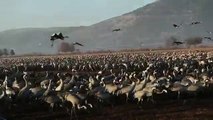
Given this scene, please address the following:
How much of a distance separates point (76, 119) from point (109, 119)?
1083 mm

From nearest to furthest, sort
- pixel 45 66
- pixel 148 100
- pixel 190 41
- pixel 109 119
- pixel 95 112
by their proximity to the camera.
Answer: pixel 109 119
pixel 95 112
pixel 148 100
pixel 45 66
pixel 190 41

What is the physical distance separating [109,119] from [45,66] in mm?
32106

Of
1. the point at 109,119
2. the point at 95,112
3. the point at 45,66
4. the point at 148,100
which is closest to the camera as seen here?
the point at 109,119

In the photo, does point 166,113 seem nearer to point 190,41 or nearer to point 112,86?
point 112,86

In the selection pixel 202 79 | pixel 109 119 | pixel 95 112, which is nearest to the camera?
pixel 109 119

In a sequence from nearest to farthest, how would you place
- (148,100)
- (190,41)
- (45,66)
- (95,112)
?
(95,112) < (148,100) < (45,66) < (190,41)

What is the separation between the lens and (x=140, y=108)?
2062cm

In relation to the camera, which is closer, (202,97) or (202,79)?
(202,97)

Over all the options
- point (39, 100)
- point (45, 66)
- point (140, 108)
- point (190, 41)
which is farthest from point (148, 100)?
point (190, 41)

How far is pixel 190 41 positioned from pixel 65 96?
139 meters

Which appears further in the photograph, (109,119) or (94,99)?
(94,99)

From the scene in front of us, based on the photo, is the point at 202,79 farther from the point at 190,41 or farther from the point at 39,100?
the point at 190,41

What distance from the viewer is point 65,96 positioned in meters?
19.7

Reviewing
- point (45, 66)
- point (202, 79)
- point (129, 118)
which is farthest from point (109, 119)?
point (45, 66)
